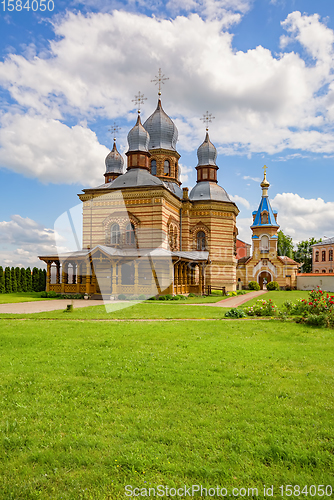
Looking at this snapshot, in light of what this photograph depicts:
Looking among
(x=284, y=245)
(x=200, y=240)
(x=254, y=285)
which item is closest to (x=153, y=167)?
(x=200, y=240)

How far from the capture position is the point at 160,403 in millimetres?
5047

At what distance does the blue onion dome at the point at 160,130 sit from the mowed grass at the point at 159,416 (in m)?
29.7

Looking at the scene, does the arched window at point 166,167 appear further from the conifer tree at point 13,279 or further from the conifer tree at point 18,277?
the conifer tree at point 13,279

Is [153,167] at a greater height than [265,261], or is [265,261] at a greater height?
[153,167]

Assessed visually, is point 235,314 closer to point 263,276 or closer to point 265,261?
point 265,261

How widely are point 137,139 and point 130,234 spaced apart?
9264 millimetres

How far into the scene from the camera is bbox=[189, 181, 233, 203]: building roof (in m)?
34.4

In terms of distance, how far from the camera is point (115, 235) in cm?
2953

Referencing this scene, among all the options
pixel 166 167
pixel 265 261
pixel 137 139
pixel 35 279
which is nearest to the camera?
pixel 137 139

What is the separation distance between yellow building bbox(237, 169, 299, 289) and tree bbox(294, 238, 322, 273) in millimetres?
20270

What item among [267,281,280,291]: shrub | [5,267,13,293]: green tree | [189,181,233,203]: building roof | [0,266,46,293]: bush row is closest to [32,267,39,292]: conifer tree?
[0,266,46,293]: bush row

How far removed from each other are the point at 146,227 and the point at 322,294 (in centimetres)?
1711

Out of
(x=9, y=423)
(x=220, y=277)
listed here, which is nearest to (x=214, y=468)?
(x=9, y=423)

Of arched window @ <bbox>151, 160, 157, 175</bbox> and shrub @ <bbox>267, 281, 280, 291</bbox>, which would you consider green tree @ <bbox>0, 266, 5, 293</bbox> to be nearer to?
arched window @ <bbox>151, 160, 157, 175</bbox>
